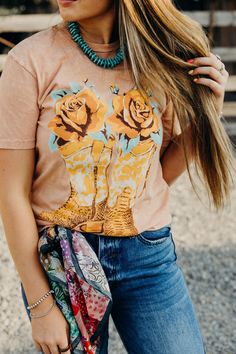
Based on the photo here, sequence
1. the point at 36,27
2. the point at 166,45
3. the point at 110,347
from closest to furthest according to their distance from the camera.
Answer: the point at 166,45, the point at 110,347, the point at 36,27

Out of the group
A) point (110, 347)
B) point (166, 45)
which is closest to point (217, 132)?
point (166, 45)

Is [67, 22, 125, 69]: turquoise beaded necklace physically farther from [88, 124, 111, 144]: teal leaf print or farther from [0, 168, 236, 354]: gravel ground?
[0, 168, 236, 354]: gravel ground

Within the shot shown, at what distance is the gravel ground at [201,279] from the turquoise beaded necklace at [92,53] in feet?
4.01

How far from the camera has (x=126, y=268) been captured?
176 centimetres

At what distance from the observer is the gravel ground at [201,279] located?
3145mm

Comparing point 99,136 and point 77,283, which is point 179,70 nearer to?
point 99,136

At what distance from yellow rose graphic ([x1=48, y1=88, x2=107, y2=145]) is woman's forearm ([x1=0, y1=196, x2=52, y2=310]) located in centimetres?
21

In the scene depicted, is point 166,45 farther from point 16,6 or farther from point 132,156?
point 16,6

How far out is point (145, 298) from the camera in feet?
5.83

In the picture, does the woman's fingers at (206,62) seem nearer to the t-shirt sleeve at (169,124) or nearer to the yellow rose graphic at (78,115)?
the t-shirt sleeve at (169,124)

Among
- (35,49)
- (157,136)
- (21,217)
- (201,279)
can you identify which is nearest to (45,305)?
(21,217)

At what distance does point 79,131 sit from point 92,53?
0.21 m

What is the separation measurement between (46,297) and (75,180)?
0.31m

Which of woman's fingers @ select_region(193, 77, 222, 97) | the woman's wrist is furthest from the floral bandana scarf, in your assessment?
woman's fingers @ select_region(193, 77, 222, 97)
